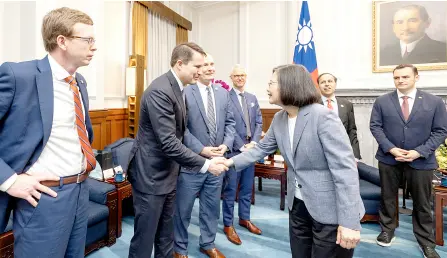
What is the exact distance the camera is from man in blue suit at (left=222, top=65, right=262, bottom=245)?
3053mm

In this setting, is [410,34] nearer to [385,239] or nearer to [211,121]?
[385,239]

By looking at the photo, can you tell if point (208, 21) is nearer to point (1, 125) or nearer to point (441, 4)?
point (441, 4)

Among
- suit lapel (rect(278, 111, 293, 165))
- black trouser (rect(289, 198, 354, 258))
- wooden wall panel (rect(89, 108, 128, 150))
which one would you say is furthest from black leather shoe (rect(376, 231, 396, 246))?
wooden wall panel (rect(89, 108, 128, 150))

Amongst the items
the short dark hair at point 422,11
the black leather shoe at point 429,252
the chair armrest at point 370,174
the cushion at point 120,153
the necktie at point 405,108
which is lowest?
the black leather shoe at point 429,252

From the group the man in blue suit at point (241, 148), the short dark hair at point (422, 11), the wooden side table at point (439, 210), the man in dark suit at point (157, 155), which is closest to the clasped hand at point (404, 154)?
the wooden side table at point (439, 210)

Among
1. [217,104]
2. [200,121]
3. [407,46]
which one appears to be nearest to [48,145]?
[200,121]

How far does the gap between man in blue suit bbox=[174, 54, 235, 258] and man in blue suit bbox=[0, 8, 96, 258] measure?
A: 3.66 feet

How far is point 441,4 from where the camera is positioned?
4574 millimetres

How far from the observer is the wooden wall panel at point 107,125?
13.9ft

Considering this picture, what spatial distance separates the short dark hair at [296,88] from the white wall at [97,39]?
122 inches

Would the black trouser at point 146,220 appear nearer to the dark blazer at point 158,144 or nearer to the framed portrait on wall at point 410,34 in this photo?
the dark blazer at point 158,144

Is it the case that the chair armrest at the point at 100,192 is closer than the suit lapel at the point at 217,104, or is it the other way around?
the suit lapel at the point at 217,104

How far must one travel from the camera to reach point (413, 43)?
479cm

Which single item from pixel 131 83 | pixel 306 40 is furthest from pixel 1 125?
pixel 306 40
